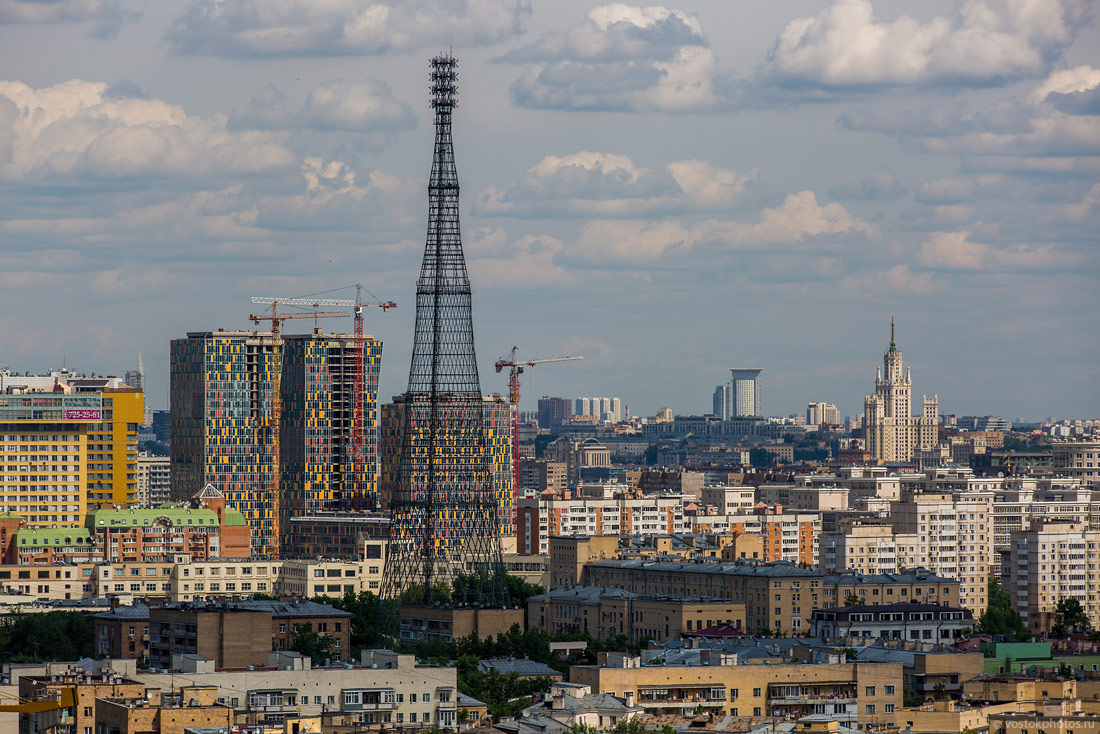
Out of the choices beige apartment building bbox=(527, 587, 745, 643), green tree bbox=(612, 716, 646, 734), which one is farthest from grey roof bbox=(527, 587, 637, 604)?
green tree bbox=(612, 716, 646, 734)

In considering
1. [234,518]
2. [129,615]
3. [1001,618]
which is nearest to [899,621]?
[1001,618]

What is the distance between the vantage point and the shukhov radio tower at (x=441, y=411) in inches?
5182

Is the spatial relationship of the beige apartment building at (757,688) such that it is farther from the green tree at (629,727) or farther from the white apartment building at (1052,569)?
the white apartment building at (1052,569)

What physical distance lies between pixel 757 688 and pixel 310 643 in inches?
1171

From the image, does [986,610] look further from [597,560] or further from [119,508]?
[119,508]

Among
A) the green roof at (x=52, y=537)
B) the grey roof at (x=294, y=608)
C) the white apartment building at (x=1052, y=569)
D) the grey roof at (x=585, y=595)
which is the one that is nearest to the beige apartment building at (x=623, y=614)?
the grey roof at (x=585, y=595)

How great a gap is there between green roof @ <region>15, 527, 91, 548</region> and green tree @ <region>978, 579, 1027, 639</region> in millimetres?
61113

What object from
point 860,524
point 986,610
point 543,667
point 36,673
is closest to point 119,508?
point 860,524

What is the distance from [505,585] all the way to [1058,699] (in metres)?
46.6

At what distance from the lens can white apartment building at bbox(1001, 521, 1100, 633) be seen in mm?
170875

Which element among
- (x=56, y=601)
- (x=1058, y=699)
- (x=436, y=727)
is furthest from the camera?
(x=56, y=601)

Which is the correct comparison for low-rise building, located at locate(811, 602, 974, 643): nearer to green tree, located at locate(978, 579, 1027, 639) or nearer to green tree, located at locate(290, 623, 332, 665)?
green tree, located at locate(978, 579, 1027, 639)

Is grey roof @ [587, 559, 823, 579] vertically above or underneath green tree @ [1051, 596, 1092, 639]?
above

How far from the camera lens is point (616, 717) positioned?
286ft
